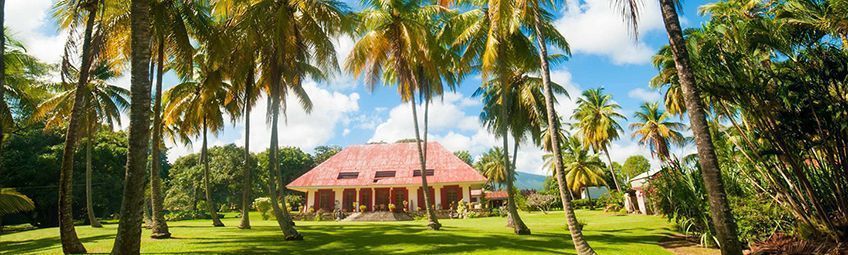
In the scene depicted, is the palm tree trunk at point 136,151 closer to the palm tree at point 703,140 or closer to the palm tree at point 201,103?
the palm tree at point 703,140

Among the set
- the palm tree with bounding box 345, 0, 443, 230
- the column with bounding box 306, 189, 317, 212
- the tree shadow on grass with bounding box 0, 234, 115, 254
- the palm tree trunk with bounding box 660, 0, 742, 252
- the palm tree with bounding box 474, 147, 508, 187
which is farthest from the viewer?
the palm tree with bounding box 474, 147, 508, 187

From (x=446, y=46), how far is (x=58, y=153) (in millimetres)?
28157

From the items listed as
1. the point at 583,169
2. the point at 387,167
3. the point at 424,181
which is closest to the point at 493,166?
the point at 583,169

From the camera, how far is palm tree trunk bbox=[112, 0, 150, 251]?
6898 millimetres

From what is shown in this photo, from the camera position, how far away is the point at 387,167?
3192 cm

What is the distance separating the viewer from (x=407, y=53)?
1581 centimetres

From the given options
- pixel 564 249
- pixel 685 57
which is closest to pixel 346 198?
pixel 564 249

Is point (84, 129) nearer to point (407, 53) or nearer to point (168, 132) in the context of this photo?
point (168, 132)

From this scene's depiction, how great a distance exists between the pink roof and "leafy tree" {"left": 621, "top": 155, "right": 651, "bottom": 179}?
113ft

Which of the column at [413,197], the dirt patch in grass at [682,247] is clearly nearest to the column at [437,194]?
the column at [413,197]

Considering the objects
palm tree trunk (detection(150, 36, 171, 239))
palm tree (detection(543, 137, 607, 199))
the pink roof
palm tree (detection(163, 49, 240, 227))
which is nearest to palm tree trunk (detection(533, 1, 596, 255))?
palm tree trunk (detection(150, 36, 171, 239))

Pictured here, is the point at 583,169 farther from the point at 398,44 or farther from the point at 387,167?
the point at 398,44

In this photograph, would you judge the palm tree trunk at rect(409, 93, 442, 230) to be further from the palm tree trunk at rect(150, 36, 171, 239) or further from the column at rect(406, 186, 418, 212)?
the column at rect(406, 186, 418, 212)

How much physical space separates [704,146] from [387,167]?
26.6m
